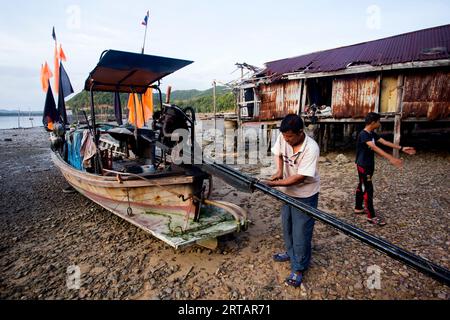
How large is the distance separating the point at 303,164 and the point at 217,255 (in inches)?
90.9

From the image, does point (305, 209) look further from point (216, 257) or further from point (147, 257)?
point (147, 257)

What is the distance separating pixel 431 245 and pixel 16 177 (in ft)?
44.8

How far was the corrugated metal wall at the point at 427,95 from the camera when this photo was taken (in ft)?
34.2

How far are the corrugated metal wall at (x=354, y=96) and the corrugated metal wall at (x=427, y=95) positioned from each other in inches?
49.7

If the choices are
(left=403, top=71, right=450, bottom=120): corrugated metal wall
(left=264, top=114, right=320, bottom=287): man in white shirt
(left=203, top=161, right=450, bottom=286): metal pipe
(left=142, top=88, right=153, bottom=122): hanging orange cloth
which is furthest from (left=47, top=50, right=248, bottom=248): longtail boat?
(left=403, top=71, right=450, bottom=120): corrugated metal wall

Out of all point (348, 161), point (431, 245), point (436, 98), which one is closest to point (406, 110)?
point (436, 98)

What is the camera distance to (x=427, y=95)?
10805mm

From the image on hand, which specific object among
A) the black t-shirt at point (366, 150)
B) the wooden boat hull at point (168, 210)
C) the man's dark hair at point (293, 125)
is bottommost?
the wooden boat hull at point (168, 210)

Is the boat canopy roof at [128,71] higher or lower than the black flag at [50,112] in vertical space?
higher

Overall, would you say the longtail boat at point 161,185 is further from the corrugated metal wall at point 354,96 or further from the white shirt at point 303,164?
the corrugated metal wall at point 354,96

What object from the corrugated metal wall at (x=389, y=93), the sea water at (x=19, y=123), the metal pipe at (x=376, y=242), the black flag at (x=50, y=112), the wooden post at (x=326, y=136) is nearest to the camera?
the metal pipe at (x=376, y=242)

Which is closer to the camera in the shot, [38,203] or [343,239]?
[343,239]

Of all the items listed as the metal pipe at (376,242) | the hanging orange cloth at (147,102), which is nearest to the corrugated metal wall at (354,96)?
the hanging orange cloth at (147,102)
